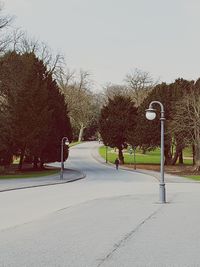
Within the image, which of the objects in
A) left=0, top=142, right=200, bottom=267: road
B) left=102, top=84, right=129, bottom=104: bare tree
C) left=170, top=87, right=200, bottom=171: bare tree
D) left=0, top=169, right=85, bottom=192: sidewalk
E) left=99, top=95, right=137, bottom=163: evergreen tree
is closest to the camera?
left=0, top=142, right=200, bottom=267: road

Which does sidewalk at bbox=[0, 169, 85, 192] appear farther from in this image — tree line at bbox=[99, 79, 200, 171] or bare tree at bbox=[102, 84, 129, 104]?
bare tree at bbox=[102, 84, 129, 104]

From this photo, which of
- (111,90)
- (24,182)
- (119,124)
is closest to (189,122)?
(119,124)

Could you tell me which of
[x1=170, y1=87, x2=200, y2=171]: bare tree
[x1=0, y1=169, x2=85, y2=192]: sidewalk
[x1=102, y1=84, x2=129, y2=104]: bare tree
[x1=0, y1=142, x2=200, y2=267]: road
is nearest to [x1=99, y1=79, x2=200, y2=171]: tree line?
[x1=170, y1=87, x2=200, y2=171]: bare tree

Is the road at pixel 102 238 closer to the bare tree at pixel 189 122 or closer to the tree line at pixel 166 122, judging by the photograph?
the bare tree at pixel 189 122

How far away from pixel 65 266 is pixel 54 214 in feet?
26.4

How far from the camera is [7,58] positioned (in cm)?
4694

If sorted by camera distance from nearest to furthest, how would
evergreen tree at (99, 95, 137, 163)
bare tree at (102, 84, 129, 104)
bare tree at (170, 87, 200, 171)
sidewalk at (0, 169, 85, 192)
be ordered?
sidewalk at (0, 169, 85, 192) → bare tree at (170, 87, 200, 171) → evergreen tree at (99, 95, 137, 163) → bare tree at (102, 84, 129, 104)

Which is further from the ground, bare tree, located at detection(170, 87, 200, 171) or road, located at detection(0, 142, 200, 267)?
bare tree, located at detection(170, 87, 200, 171)

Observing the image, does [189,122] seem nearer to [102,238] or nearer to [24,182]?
[24,182]

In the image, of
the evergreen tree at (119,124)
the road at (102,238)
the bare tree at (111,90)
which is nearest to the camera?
the road at (102,238)

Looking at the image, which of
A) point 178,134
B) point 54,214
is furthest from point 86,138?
point 54,214

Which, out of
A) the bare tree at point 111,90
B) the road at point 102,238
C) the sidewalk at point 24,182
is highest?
the bare tree at point 111,90

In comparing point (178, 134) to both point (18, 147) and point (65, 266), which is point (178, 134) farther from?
point (65, 266)

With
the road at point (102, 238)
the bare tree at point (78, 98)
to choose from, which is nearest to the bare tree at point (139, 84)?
the bare tree at point (78, 98)
